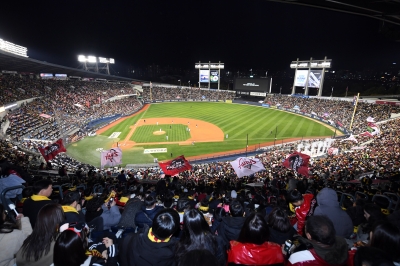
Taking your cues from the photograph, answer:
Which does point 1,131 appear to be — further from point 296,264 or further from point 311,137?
point 311,137

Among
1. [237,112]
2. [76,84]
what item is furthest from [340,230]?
[76,84]

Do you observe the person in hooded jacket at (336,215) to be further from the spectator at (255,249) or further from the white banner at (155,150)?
the white banner at (155,150)

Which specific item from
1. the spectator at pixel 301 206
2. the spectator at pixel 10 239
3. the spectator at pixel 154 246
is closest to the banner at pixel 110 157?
the spectator at pixel 10 239

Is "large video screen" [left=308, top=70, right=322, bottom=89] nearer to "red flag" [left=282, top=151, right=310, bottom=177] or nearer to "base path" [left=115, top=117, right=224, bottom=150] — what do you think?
"base path" [left=115, top=117, right=224, bottom=150]

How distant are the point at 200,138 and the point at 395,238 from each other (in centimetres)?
3485

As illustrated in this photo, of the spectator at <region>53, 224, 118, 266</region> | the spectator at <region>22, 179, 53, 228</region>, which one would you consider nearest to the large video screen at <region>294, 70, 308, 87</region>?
the spectator at <region>22, 179, 53, 228</region>

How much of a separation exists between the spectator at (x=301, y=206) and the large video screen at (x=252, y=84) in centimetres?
7278

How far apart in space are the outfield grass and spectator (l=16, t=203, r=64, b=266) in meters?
32.6

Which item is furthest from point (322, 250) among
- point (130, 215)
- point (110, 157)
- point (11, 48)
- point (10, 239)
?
point (11, 48)

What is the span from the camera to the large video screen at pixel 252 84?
244ft

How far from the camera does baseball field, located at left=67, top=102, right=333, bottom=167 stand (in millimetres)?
31219

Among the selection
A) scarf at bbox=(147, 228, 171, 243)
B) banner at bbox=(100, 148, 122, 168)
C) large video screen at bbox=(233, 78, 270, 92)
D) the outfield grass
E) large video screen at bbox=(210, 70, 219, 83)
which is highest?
large video screen at bbox=(210, 70, 219, 83)

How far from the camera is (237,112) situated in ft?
194

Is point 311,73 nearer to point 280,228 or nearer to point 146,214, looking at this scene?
point 280,228
